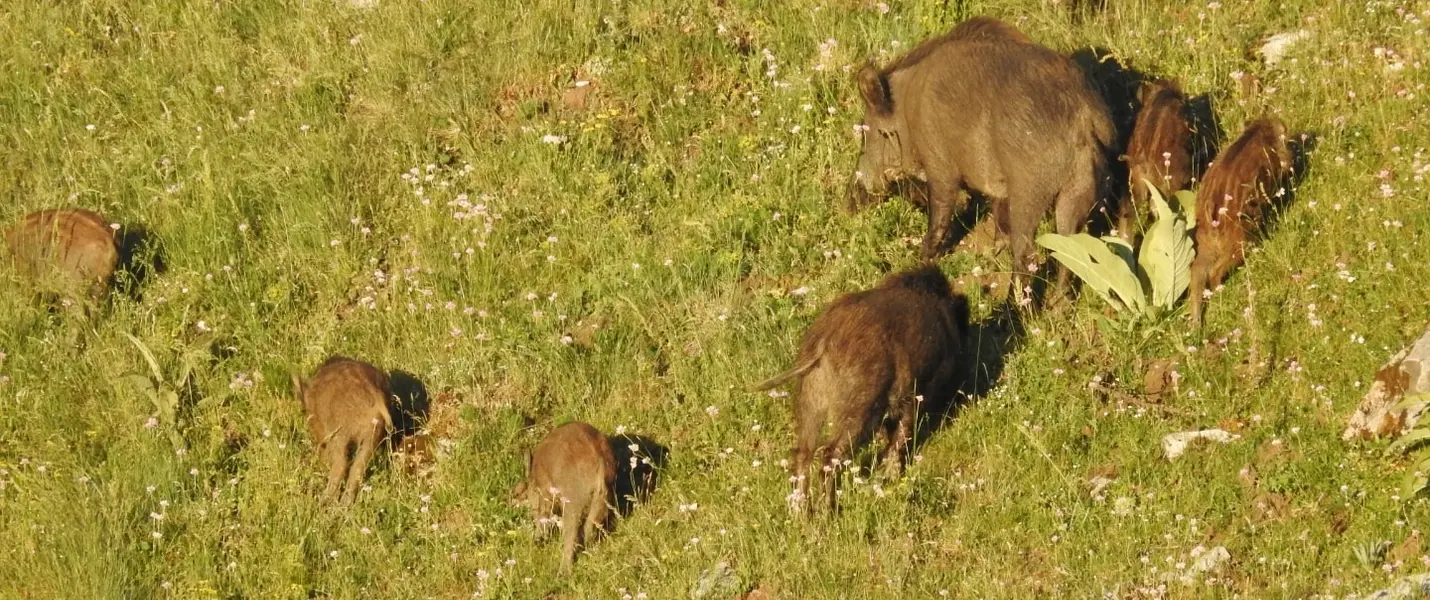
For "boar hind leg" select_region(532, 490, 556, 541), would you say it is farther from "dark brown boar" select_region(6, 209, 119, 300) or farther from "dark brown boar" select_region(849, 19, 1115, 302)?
"dark brown boar" select_region(6, 209, 119, 300)

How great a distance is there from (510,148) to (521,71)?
704mm

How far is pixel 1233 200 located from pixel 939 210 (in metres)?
1.44

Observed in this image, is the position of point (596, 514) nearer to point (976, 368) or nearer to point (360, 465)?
point (360, 465)

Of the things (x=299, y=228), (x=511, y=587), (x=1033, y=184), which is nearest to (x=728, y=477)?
(x=511, y=587)

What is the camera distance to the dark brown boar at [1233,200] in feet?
28.1

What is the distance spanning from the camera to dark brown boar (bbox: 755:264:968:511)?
310 inches

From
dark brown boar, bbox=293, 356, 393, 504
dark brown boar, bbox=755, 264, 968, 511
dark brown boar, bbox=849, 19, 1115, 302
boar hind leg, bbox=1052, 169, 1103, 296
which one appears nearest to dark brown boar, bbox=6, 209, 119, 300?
dark brown boar, bbox=293, 356, 393, 504

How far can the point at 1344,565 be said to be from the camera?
6.99 m

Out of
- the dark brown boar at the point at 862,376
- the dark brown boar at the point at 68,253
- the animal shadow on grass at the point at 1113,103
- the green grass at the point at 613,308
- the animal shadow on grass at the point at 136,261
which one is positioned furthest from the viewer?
the animal shadow on grass at the point at 136,261

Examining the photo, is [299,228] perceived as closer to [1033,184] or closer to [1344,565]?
[1033,184]

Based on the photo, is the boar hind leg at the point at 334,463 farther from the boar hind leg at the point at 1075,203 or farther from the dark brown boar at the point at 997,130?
the boar hind leg at the point at 1075,203

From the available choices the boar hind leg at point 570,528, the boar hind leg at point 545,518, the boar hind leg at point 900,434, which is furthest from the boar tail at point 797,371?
the boar hind leg at point 545,518

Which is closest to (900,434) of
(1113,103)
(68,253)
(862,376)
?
(862,376)

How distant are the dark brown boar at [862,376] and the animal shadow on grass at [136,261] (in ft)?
12.8
